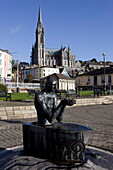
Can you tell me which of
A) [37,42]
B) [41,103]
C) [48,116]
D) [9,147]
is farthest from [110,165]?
[37,42]

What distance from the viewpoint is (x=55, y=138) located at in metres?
3.28

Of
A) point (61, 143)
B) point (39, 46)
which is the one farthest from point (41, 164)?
point (39, 46)

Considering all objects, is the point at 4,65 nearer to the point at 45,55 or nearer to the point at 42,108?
the point at 42,108

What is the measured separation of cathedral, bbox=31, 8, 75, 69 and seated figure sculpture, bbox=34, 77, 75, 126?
146m

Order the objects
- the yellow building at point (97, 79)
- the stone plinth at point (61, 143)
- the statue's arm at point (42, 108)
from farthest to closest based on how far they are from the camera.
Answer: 1. the yellow building at point (97, 79)
2. the statue's arm at point (42, 108)
3. the stone plinth at point (61, 143)

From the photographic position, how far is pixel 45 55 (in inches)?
6462

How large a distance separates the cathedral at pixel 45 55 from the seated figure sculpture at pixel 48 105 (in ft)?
479

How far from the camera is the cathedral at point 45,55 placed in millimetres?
153125

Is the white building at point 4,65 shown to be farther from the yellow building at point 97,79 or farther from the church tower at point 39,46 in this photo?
the church tower at point 39,46

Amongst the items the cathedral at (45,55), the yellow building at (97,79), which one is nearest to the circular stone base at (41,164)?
the yellow building at (97,79)

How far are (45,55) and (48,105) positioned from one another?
162665mm

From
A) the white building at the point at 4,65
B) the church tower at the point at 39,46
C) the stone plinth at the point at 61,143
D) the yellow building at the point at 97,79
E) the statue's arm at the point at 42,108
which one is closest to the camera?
the stone plinth at the point at 61,143

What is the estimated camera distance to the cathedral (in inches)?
6029

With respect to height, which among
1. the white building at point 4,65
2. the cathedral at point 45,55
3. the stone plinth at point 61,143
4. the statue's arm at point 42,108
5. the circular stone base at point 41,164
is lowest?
the circular stone base at point 41,164
